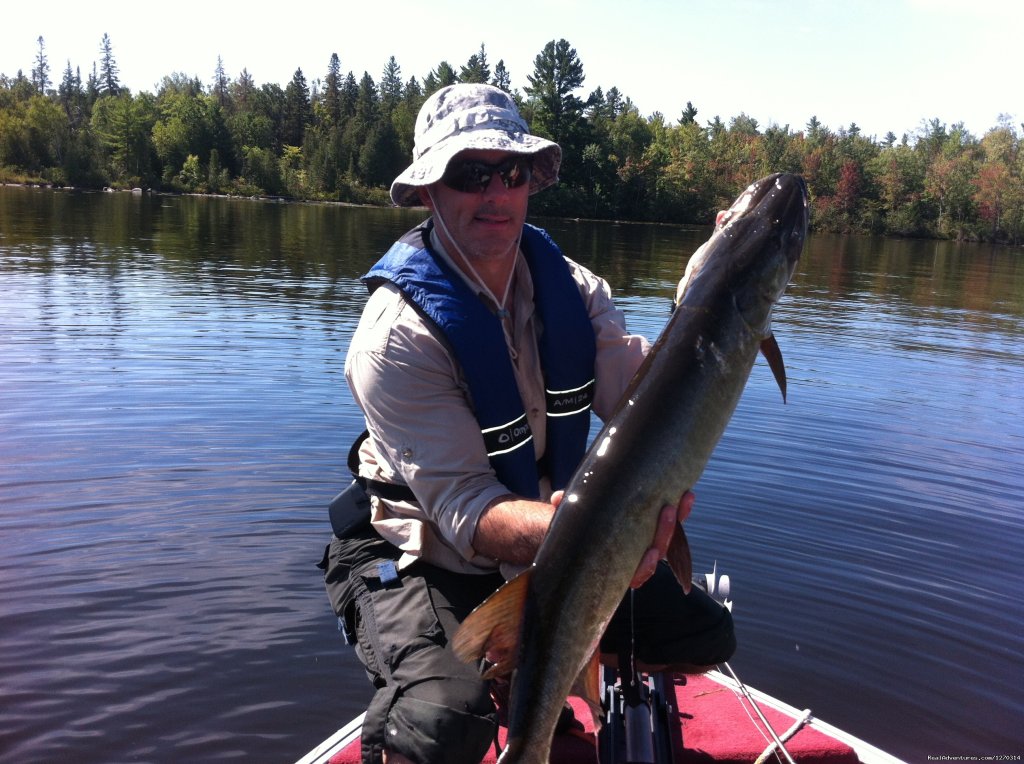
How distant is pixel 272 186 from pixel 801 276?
74.7 meters

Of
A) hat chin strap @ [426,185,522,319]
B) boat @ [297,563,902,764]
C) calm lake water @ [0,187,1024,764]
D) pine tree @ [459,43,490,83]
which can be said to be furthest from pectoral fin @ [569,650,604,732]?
pine tree @ [459,43,490,83]

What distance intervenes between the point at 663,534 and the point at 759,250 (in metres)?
0.95

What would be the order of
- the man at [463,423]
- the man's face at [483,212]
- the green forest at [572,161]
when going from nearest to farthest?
the man at [463,423], the man's face at [483,212], the green forest at [572,161]

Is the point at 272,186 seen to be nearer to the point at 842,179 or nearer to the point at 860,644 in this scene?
the point at 842,179

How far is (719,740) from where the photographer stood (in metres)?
3.99

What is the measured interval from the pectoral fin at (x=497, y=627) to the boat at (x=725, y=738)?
997 millimetres

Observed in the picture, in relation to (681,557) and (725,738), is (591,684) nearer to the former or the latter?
(681,557)

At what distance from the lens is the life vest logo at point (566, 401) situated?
3748mm

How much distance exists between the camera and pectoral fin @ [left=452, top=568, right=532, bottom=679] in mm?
2547

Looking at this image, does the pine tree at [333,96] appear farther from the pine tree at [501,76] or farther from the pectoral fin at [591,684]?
the pectoral fin at [591,684]

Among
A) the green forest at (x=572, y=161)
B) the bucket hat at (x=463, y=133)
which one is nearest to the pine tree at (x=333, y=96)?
the green forest at (x=572, y=161)

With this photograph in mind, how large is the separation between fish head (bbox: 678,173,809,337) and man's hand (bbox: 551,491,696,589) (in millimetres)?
605

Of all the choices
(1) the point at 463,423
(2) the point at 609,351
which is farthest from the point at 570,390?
(1) the point at 463,423

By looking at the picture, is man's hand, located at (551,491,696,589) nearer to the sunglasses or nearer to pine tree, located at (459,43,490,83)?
the sunglasses
